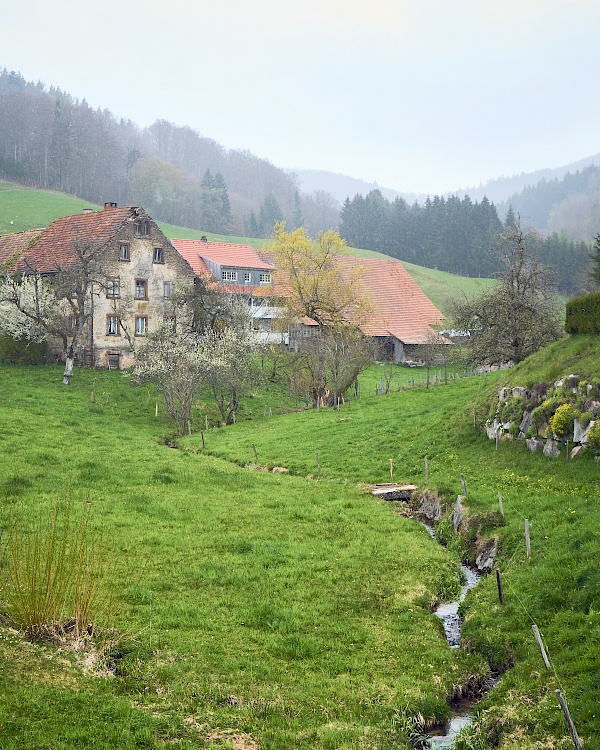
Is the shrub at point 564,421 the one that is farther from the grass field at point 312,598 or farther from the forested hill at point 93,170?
the forested hill at point 93,170

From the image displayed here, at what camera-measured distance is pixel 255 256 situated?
86.1m

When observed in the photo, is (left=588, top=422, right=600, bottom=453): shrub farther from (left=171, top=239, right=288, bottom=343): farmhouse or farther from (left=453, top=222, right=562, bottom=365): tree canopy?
(left=171, top=239, right=288, bottom=343): farmhouse

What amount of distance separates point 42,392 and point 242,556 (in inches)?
1333

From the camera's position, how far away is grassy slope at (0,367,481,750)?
12125mm

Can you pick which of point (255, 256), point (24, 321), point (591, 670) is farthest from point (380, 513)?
point (255, 256)

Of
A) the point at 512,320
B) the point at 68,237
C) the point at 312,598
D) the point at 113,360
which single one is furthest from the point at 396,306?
the point at 312,598

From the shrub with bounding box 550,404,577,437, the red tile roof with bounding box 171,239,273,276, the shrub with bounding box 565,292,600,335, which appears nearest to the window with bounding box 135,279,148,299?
the red tile roof with bounding box 171,239,273,276

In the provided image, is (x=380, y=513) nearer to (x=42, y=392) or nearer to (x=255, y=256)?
(x=42, y=392)

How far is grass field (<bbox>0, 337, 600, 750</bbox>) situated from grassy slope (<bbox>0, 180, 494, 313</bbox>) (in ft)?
272

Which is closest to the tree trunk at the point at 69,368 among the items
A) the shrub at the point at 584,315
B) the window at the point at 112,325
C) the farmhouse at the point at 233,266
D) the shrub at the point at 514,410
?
the window at the point at 112,325

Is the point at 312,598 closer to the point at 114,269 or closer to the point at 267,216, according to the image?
the point at 114,269

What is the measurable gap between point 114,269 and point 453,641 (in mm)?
52287

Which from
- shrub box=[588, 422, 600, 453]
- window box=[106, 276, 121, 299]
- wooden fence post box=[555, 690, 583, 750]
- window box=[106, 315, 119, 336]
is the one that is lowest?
wooden fence post box=[555, 690, 583, 750]

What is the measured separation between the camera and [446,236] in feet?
484
